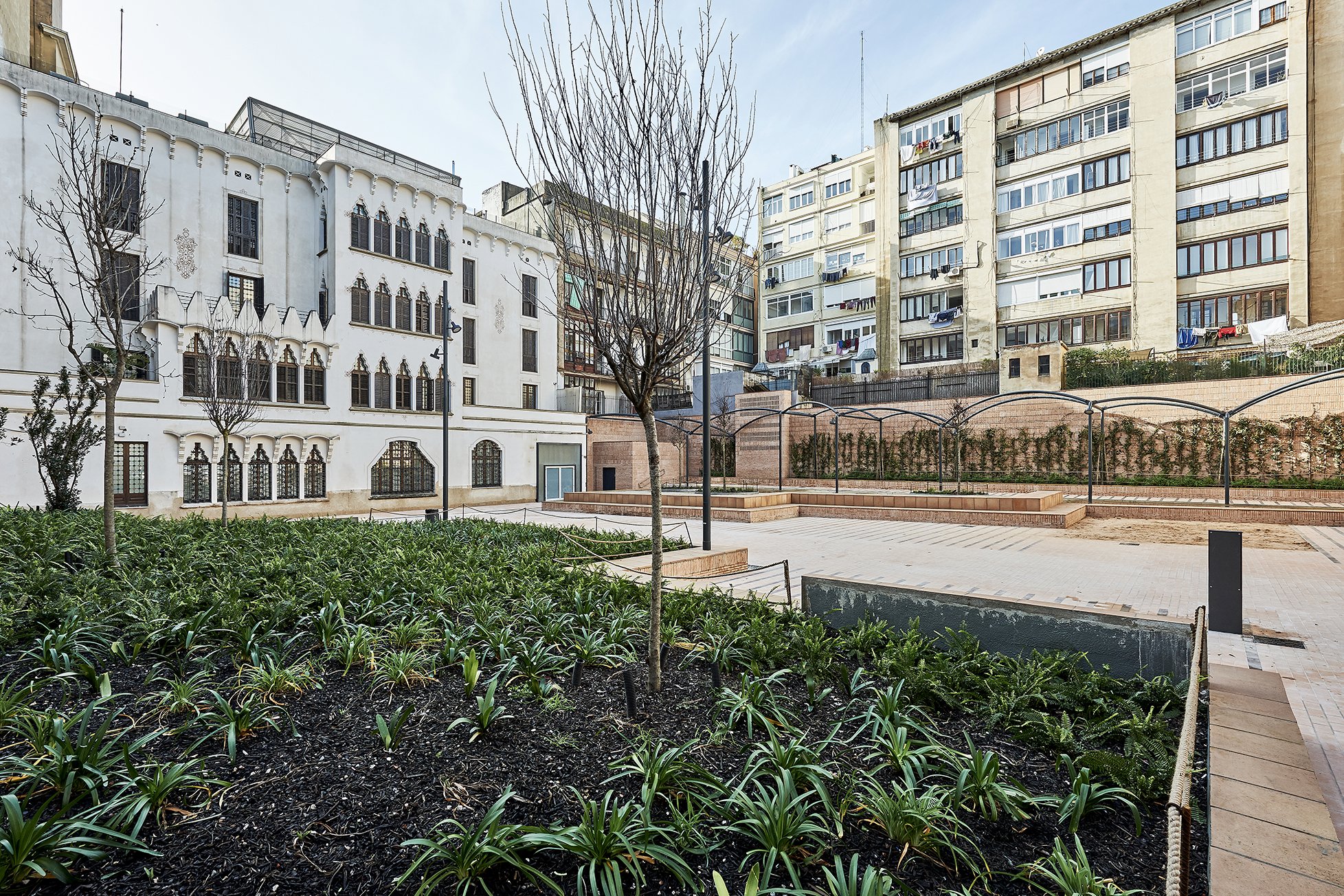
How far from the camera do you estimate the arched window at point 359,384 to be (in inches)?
1045

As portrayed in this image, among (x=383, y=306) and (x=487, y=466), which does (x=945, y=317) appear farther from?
(x=383, y=306)

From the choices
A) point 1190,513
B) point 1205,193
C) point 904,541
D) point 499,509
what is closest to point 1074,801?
point 904,541

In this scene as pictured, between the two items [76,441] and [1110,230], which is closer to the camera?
[76,441]

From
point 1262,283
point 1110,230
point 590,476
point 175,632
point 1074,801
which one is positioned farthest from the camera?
point 590,476

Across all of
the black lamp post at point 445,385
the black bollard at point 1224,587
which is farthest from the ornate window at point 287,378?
the black bollard at point 1224,587

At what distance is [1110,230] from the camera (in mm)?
32469

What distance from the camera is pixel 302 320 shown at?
25656 millimetres

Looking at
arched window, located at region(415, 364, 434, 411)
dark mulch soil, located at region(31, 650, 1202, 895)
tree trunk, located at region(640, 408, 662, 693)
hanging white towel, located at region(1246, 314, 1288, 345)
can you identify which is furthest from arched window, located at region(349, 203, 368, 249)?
hanging white towel, located at region(1246, 314, 1288, 345)

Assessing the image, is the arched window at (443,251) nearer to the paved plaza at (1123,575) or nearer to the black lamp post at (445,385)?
the black lamp post at (445,385)

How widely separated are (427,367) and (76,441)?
48.8 feet

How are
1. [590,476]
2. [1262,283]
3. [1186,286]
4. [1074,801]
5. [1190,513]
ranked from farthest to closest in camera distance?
[590,476] < [1186,286] < [1262,283] < [1190,513] < [1074,801]

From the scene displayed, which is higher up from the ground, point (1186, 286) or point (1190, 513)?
point (1186, 286)

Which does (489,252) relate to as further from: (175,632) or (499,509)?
(175,632)

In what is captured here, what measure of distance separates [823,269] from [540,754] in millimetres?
46820
